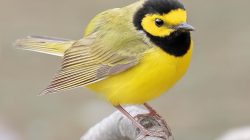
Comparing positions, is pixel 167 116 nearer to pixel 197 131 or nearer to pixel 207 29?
pixel 197 131

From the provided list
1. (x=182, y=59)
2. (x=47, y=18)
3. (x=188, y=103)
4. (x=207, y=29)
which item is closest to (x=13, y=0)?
A: (x=47, y=18)

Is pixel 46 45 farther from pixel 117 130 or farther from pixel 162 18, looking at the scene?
pixel 117 130

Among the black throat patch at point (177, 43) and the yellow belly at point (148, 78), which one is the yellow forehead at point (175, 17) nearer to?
the black throat patch at point (177, 43)

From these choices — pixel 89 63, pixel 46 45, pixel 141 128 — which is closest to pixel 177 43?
pixel 141 128

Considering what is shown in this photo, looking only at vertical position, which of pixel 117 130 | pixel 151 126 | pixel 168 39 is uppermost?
pixel 168 39

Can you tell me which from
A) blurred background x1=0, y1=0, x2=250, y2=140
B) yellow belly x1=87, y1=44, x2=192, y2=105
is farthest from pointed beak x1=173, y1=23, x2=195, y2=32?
blurred background x1=0, y1=0, x2=250, y2=140

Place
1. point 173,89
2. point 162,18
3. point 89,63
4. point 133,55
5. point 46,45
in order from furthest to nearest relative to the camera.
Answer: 1. point 173,89
2. point 46,45
3. point 89,63
4. point 133,55
5. point 162,18

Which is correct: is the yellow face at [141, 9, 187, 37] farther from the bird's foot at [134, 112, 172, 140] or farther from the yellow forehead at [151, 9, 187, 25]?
the bird's foot at [134, 112, 172, 140]

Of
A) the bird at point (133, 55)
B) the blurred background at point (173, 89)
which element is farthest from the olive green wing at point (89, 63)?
the blurred background at point (173, 89)
